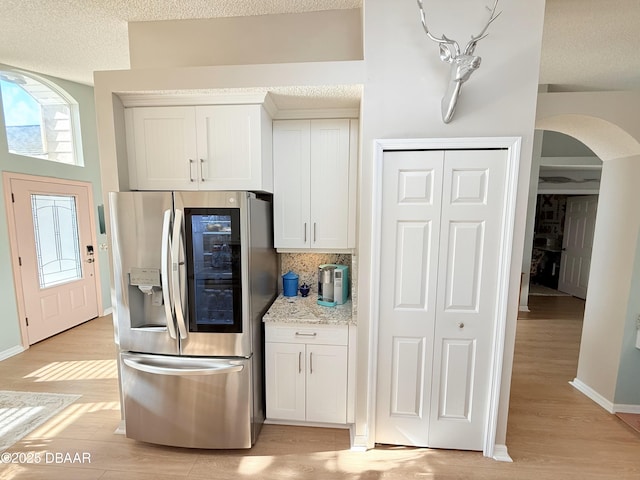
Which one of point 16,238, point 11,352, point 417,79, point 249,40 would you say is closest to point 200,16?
point 249,40

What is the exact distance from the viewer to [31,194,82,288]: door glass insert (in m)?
3.55

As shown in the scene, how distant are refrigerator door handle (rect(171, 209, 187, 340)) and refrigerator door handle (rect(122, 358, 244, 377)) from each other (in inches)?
11.9

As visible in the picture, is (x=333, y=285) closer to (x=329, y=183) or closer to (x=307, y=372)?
(x=307, y=372)

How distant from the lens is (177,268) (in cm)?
179

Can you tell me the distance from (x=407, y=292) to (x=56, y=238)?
4.42 metres

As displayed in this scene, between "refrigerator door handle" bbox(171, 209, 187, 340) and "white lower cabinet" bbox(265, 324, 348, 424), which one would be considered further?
"white lower cabinet" bbox(265, 324, 348, 424)

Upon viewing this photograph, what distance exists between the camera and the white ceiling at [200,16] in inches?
78.9

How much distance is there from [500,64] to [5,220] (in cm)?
483

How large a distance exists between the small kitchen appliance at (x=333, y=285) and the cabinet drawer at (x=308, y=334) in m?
0.28

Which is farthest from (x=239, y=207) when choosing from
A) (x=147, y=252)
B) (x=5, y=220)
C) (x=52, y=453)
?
(x=5, y=220)

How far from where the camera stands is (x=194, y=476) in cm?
180

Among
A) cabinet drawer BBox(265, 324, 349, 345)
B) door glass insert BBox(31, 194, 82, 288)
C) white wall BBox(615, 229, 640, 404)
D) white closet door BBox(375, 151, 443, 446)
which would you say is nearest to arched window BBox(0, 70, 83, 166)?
door glass insert BBox(31, 194, 82, 288)

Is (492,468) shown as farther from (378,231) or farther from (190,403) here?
(190,403)

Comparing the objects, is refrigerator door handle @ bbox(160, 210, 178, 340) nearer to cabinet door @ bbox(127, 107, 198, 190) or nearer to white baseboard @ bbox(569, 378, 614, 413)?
cabinet door @ bbox(127, 107, 198, 190)
